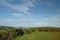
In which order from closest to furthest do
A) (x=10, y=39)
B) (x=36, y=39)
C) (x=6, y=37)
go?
(x=36, y=39) → (x=10, y=39) → (x=6, y=37)

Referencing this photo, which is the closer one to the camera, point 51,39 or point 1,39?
point 51,39

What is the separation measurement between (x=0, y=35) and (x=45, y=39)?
16.3 m

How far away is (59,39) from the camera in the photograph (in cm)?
1578

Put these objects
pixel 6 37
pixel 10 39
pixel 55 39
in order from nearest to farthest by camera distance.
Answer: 1. pixel 55 39
2. pixel 10 39
3. pixel 6 37

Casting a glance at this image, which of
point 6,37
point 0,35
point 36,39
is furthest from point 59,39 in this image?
point 0,35

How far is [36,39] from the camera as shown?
16.8 metres

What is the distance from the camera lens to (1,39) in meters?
26.4

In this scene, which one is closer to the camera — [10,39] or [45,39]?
[45,39]

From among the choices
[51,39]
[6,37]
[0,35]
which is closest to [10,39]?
[6,37]

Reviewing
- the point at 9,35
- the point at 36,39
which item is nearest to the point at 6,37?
the point at 9,35

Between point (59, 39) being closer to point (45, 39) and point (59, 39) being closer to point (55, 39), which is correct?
point (55, 39)

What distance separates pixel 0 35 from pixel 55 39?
17.4 metres

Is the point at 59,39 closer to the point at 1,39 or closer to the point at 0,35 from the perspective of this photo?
the point at 1,39

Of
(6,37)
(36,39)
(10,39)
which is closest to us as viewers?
(36,39)
